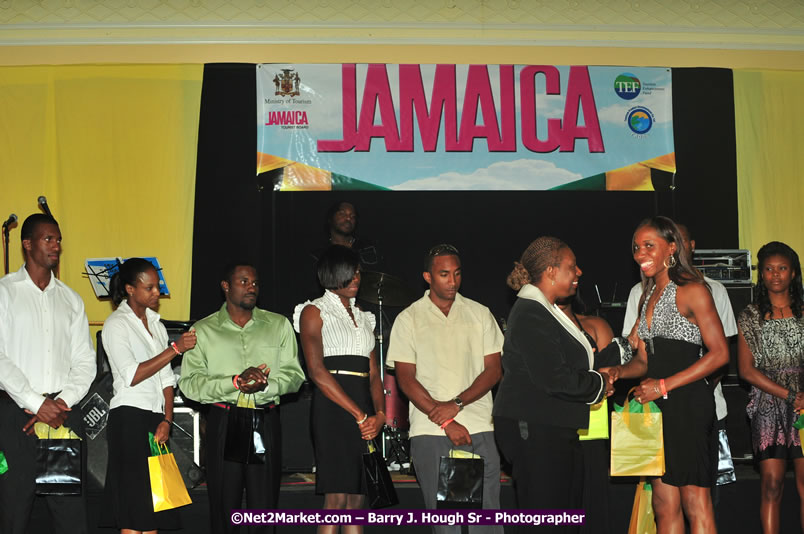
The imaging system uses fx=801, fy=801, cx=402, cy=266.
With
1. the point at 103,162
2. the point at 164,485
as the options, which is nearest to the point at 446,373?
the point at 164,485

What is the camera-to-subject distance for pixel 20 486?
4207 millimetres

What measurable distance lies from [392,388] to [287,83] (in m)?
3.20

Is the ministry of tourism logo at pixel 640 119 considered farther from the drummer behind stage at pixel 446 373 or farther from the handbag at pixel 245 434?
the handbag at pixel 245 434

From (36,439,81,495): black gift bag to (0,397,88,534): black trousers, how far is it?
0.11 ft

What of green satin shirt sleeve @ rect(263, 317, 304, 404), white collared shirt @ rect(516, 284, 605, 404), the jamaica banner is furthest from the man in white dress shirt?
the jamaica banner

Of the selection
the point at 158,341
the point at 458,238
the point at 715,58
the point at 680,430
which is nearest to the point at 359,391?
the point at 158,341

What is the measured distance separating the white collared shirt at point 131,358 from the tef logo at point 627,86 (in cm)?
503

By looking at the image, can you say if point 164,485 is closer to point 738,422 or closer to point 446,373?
point 446,373

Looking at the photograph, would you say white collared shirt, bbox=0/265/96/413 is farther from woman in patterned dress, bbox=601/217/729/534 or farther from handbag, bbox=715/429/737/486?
handbag, bbox=715/429/737/486

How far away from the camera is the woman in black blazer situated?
321 cm

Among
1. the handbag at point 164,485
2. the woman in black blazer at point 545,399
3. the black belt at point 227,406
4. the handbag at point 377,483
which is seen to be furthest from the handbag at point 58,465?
the woman in black blazer at point 545,399

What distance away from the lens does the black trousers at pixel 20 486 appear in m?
4.18

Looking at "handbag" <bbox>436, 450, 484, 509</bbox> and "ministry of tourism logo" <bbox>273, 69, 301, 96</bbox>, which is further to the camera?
"ministry of tourism logo" <bbox>273, 69, 301, 96</bbox>

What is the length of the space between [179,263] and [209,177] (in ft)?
2.76
